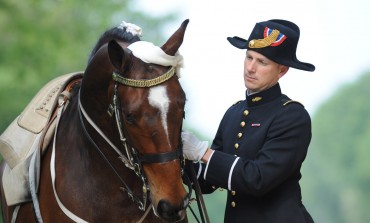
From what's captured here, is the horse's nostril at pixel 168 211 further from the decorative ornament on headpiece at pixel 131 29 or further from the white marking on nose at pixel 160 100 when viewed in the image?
the decorative ornament on headpiece at pixel 131 29

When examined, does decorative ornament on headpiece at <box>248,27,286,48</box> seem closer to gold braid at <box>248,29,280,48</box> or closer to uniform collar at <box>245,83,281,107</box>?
gold braid at <box>248,29,280,48</box>

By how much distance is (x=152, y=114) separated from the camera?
4301 millimetres

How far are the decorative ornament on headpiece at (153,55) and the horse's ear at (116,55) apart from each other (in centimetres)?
8

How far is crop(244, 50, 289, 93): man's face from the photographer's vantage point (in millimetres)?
5039

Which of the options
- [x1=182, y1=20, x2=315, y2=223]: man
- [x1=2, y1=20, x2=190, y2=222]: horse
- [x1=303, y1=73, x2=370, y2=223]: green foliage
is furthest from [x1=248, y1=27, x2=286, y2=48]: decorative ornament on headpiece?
[x1=303, y1=73, x2=370, y2=223]: green foliage

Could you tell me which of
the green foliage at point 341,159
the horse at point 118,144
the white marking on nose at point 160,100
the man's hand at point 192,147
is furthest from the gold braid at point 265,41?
the green foliage at point 341,159

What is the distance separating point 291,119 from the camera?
16.2 feet

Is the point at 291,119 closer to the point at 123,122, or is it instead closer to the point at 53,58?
the point at 123,122

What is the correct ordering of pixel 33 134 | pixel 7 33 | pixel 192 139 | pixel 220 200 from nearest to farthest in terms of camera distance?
pixel 192 139 < pixel 33 134 < pixel 7 33 < pixel 220 200

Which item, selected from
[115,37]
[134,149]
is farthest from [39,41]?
[134,149]

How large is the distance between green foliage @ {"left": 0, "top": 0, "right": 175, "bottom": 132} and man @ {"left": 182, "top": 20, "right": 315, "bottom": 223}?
12.1m

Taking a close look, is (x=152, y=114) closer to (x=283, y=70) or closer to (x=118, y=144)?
(x=118, y=144)

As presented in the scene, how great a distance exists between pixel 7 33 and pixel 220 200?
29219mm

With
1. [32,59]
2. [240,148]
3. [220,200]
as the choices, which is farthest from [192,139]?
[220,200]
